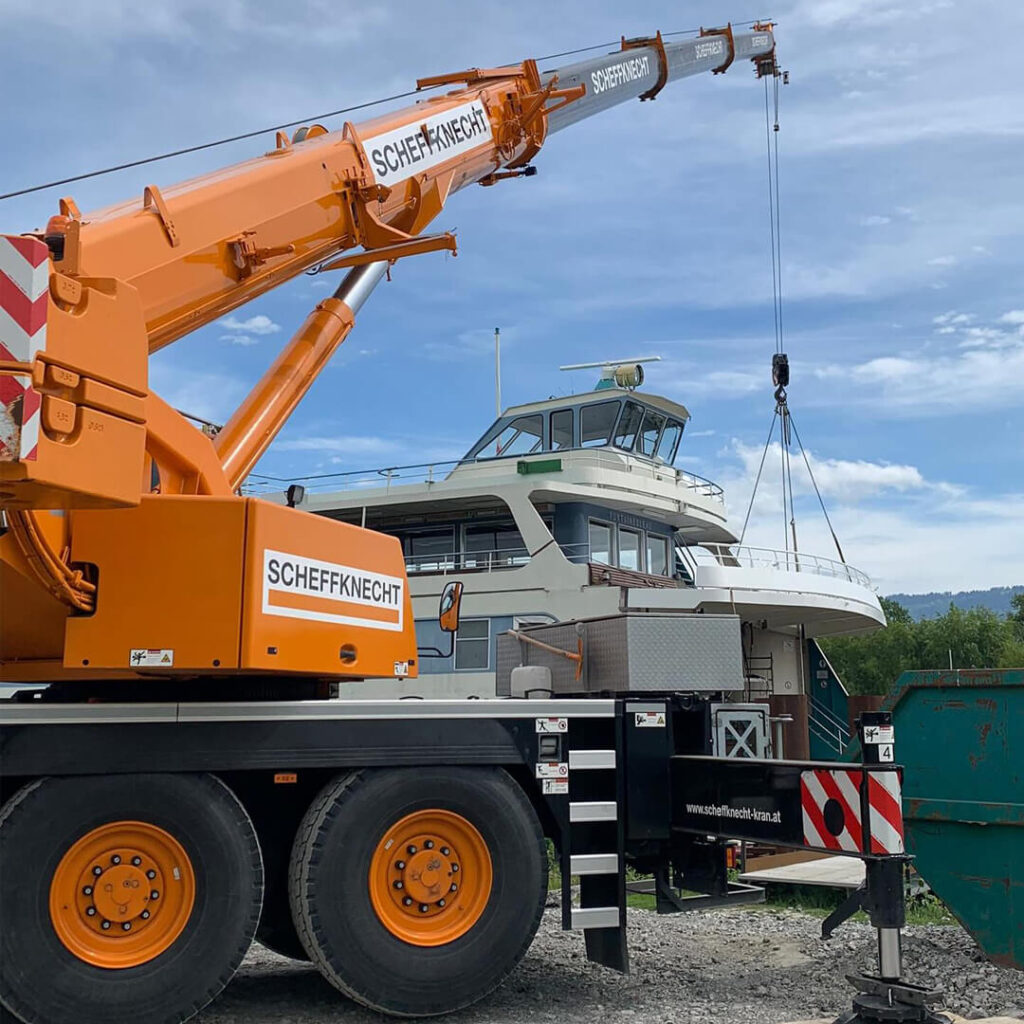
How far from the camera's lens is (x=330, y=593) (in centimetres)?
665

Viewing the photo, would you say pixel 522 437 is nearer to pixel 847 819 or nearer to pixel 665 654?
pixel 665 654

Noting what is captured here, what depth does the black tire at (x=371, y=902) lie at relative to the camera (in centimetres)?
634

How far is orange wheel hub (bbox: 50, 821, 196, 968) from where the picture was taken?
5.87 m

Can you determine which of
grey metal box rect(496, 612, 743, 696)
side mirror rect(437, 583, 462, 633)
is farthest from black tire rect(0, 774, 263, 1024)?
grey metal box rect(496, 612, 743, 696)

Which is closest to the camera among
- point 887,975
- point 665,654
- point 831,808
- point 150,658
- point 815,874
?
point 887,975

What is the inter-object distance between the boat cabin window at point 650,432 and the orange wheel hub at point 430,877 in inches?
666

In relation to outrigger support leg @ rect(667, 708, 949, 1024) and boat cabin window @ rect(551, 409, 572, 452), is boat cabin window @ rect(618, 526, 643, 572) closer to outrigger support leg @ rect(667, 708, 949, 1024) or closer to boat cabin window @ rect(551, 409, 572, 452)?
boat cabin window @ rect(551, 409, 572, 452)

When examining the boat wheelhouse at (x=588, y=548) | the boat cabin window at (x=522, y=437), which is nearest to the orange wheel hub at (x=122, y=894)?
Answer: the boat wheelhouse at (x=588, y=548)

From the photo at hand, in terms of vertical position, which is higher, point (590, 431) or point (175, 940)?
point (590, 431)

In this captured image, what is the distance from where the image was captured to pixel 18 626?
6.38 metres

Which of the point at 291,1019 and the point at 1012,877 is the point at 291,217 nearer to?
the point at 291,1019

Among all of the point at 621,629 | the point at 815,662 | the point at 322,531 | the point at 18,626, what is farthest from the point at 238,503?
the point at 815,662

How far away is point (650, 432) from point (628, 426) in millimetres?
742

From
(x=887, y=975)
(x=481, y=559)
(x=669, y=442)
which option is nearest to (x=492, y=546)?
(x=481, y=559)
